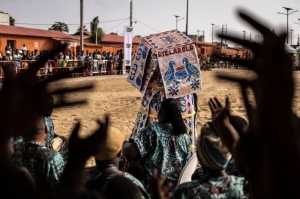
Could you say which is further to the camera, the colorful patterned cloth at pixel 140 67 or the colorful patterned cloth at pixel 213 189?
the colorful patterned cloth at pixel 140 67

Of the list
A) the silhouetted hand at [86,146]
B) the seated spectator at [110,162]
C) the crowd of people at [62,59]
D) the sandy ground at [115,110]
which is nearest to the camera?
the silhouetted hand at [86,146]

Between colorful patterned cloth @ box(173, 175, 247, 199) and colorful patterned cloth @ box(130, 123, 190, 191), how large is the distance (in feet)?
4.90

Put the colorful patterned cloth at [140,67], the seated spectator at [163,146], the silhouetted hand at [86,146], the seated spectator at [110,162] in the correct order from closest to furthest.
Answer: the silhouetted hand at [86,146] < the seated spectator at [110,162] < the seated spectator at [163,146] < the colorful patterned cloth at [140,67]

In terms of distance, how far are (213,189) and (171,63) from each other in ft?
9.98

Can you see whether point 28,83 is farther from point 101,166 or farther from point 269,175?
point 101,166

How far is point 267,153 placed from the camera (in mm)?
1046

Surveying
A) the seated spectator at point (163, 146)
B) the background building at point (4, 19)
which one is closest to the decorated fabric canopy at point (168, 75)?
the seated spectator at point (163, 146)

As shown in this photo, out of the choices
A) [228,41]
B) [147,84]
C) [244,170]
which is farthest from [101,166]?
[147,84]

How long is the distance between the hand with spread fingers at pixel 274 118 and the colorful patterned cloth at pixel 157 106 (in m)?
3.77

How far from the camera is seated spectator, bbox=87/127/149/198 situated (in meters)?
2.35

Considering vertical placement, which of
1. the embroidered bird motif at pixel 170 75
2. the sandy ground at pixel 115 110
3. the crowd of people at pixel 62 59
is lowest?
the sandy ground at pixel 115 110

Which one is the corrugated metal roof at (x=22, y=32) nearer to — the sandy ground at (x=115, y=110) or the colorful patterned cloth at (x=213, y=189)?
the sandy ground at (x=115, y=110)

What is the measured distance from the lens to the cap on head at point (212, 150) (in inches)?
83.8

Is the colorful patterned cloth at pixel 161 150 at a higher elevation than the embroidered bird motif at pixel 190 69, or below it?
below
